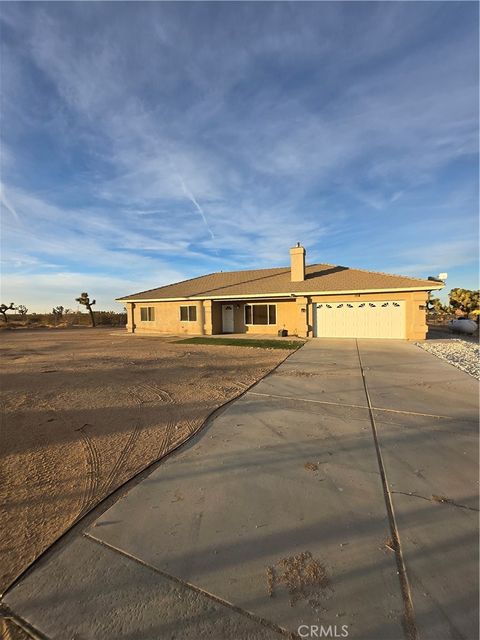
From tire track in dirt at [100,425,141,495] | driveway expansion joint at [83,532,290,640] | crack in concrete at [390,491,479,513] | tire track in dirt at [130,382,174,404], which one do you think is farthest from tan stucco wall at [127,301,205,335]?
driveway expansion joint at [83,532,290,640]

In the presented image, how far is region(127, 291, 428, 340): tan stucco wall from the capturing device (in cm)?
1503

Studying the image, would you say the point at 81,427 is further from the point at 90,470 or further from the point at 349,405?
the point at 349,405

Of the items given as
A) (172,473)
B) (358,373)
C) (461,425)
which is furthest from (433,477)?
(358,373)

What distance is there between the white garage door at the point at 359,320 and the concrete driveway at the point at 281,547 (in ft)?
40.5

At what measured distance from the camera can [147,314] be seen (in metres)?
22.3

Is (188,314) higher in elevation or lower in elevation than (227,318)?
higher

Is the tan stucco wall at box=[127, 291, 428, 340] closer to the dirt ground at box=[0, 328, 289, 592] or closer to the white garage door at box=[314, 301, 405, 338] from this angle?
the white garage door at box=[314, 301, 405, 338]

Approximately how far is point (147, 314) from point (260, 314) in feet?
28.4

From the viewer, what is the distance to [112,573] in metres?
2.00

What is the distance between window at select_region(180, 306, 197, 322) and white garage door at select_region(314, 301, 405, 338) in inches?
313

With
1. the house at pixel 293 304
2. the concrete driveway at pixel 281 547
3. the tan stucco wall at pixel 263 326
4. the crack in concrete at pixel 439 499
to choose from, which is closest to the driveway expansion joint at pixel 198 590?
the concrete driveway at pixel 281 547

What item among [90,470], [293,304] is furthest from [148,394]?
[293,304]

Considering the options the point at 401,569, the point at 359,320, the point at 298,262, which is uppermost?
the point at 298,262

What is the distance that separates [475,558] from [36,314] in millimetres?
49194
